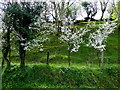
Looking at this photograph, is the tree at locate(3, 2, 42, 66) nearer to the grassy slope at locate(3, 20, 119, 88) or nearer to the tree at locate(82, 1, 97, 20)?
the grassy slope at locate(3, 20, 119, 88)

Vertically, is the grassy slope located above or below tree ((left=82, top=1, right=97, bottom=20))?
below

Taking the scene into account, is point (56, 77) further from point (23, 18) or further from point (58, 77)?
point (23, 18)

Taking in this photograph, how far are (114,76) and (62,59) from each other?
9.38 m

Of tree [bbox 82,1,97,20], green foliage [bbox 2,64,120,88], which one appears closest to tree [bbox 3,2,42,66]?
green foliage [bbox 2,64,120,88]

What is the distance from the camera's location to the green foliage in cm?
1950

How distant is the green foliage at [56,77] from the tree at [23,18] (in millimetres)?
1643

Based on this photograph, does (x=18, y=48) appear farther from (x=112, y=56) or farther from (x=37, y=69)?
(x=112, y=56)

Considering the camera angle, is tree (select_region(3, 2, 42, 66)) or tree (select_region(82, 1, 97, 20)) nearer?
tree (select_region(3, 2, 42, 66))

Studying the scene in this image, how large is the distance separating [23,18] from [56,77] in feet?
22.3

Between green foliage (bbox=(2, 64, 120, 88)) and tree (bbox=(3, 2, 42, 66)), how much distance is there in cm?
164

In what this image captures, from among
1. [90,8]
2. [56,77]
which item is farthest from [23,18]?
[90,8]

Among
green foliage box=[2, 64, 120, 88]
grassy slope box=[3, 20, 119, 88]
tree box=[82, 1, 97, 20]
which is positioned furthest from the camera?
tree box=[82, 1, 97, 20]

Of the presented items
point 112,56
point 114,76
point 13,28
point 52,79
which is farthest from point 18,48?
point 112,56

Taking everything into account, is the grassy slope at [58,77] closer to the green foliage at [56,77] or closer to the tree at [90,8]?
the green foliage at [56,77]
